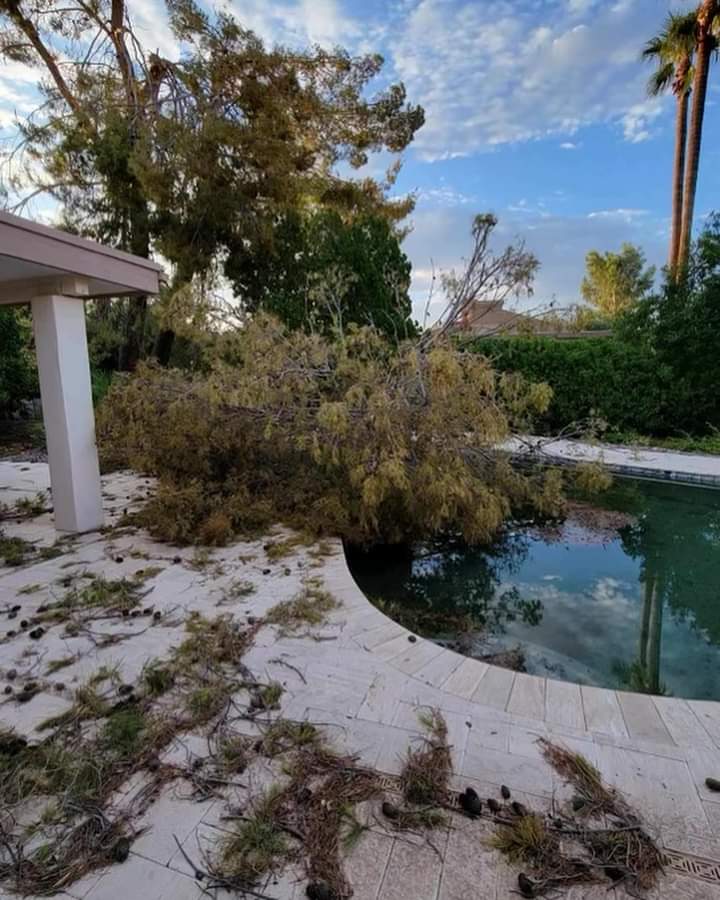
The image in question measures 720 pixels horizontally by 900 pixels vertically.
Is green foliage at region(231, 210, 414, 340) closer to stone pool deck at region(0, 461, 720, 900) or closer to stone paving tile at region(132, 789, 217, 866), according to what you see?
stone pool deck at region(0, 461, 720, 900)

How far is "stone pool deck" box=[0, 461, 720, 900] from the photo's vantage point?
5.44 feet

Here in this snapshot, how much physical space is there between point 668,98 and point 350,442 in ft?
50.2

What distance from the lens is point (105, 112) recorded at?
1005 cm

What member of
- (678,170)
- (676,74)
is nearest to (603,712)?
(678,170)

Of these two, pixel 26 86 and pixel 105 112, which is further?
pixel 26 86

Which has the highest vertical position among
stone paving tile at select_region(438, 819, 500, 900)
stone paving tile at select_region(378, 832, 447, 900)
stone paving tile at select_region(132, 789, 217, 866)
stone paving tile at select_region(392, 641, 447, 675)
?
stone paving tile at select_region(132, 789, 217, 866)

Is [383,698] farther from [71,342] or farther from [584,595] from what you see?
[71,342]

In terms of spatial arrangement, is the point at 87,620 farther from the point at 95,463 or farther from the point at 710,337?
the point at 710,337

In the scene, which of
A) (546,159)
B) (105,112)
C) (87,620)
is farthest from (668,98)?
(87,620)

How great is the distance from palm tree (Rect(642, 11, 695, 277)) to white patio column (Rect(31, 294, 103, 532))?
12570mm

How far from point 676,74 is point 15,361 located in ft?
57.6

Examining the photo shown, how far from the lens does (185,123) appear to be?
32.4ft

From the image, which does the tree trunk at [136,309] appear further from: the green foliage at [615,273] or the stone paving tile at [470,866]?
the green foliage at [615,273]

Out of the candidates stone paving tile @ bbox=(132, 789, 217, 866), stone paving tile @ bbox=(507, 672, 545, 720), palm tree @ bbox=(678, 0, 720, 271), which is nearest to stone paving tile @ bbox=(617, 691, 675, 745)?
stone paving tile @ bbox=(507, 672, 545, 720)
